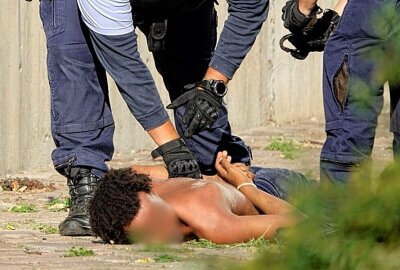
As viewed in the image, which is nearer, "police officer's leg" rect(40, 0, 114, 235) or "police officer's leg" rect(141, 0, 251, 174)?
"police officer's leg" rect(40, 0, 114, 235)

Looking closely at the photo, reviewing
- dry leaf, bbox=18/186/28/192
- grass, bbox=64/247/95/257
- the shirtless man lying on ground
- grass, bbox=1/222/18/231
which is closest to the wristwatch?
the shirtless man lying on ground

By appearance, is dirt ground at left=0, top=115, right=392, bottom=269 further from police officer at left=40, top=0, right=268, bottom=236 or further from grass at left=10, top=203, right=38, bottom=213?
police officer at left=40, top=0, right=268, bottom=236

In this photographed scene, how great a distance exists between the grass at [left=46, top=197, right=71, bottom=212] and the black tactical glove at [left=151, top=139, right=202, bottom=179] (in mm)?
1116

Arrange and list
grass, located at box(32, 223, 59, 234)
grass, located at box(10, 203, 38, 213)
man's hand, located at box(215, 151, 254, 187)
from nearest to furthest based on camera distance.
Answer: grass, located at box(32, 223, 59, 234)
man's hand, located at box(215, 151, 254, 187)
grass, located at box(10, 203, 38, 213)

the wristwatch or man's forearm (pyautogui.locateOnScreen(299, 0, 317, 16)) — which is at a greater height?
man's forearm (pyautogui.locateOnScreen(299, 0, 317, 16))

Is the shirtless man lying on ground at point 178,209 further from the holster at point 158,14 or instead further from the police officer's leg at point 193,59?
the police officer's leg at point 193,59

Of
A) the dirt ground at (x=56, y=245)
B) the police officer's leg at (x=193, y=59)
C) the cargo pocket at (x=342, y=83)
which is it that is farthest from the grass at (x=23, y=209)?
the cargo pocket at (x=342, y=83)

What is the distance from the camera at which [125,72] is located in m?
4.96

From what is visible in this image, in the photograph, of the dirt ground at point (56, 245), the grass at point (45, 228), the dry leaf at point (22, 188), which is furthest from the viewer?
the dry leaf at point (22, 188)

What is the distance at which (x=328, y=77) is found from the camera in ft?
15.8

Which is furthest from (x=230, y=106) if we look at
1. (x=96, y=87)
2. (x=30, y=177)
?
(x=96, y=87)

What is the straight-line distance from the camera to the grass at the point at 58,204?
6184 millimetres

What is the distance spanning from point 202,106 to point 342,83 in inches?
25.7

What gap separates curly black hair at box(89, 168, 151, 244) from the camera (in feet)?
15.3
